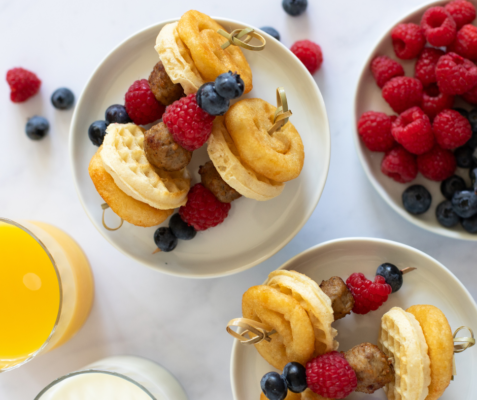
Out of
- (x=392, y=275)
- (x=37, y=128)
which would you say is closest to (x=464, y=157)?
(x=392, y=275)

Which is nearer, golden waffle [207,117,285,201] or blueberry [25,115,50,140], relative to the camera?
golden waffle [207,117,285,201]

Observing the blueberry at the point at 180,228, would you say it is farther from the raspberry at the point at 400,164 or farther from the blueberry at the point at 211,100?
the raspberry at the point at 400,164

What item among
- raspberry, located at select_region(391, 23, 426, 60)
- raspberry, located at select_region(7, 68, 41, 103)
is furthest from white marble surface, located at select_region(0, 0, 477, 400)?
raspberry, located at select_region(391, 23, 426, 60)

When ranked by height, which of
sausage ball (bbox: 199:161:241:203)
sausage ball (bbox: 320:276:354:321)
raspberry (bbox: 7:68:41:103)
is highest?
raspberry (bbox: 7:68:41:103)

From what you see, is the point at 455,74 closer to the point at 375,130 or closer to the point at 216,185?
the point at 375,130

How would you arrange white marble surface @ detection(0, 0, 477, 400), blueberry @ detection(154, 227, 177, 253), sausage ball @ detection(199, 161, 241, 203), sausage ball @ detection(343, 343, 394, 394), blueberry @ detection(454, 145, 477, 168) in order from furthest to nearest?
white marble surface @ detection(0, 0, 477, 400)
blueberry @ detection(454, 145, 477, 168)
blueberry @ detection(154, 227, 177, 253)
sausage ball @ detection(199, 161, 241, 203)
sausage ball @ detection(343, 343, 394, 394)

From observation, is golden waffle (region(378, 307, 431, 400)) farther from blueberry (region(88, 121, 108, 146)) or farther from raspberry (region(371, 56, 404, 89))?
blueberry (region(88, 121, 108, 146))
